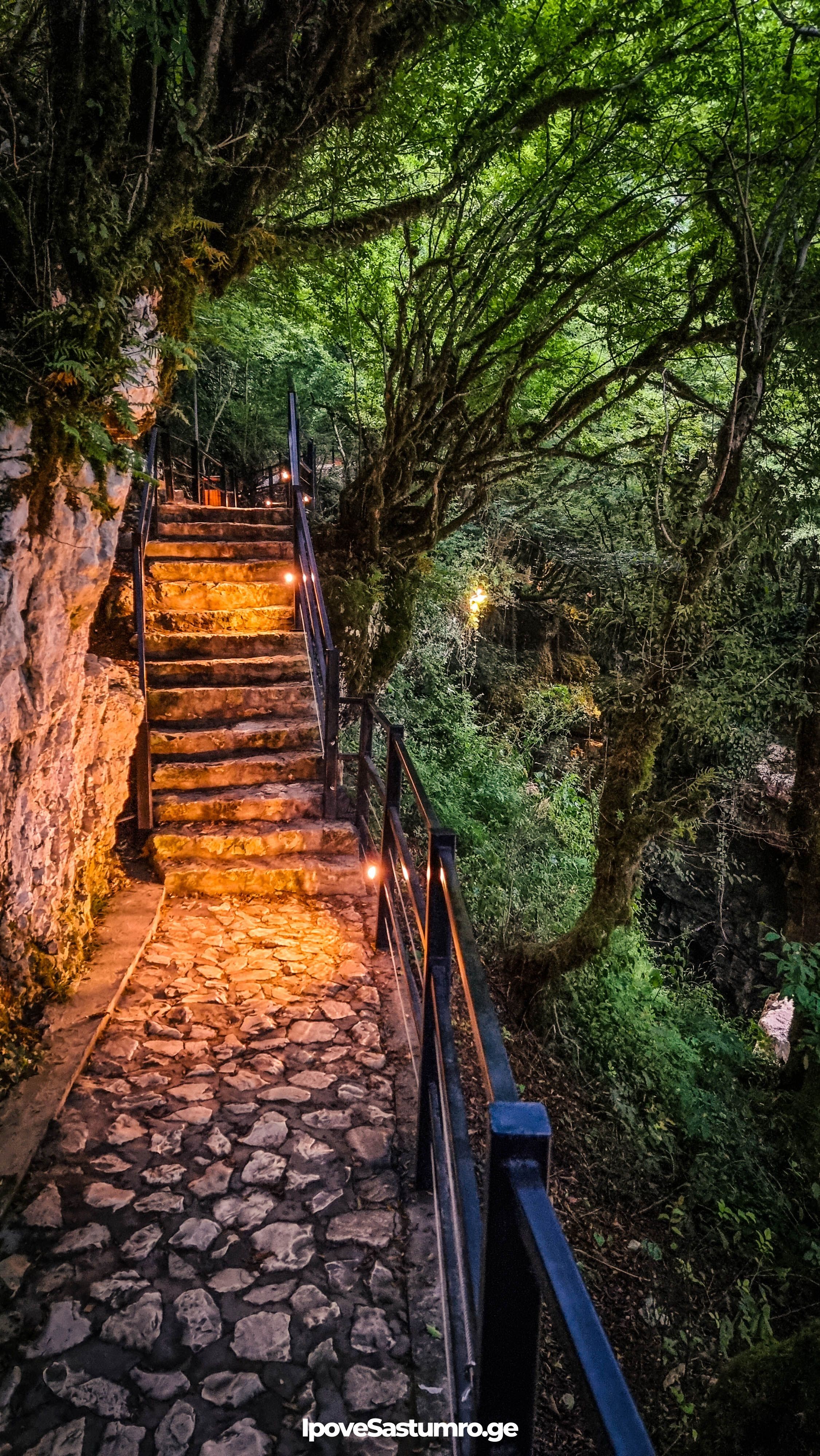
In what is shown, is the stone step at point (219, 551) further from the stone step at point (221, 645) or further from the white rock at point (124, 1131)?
the white rock at point (124, 1131)

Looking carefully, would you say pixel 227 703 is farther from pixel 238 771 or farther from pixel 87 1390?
pixel 87 1390

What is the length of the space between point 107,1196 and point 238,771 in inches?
136

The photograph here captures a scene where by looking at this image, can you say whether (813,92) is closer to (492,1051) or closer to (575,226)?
(575,226)

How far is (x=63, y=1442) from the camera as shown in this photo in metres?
1.79

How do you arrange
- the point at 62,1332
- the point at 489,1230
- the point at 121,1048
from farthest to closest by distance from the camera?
the point at 121,1048, the point at 62,1332, the point at 489,1230

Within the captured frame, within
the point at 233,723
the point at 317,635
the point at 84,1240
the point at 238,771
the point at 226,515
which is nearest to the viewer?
the point at 84,1240

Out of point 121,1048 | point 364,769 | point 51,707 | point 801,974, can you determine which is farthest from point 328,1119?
point 801,974

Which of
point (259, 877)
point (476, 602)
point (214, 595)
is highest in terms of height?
point (476, 602)

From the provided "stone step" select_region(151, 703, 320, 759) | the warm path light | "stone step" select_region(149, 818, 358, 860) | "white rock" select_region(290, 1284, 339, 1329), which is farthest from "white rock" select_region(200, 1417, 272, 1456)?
the warm path light

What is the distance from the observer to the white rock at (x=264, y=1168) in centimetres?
265

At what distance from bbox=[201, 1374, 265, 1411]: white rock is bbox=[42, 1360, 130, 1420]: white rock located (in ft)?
0.71

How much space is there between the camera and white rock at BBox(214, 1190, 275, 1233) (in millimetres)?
2469

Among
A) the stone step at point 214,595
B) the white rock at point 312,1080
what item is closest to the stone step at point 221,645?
the stone step at point 214,595

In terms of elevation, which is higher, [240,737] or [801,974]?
[240,737]
